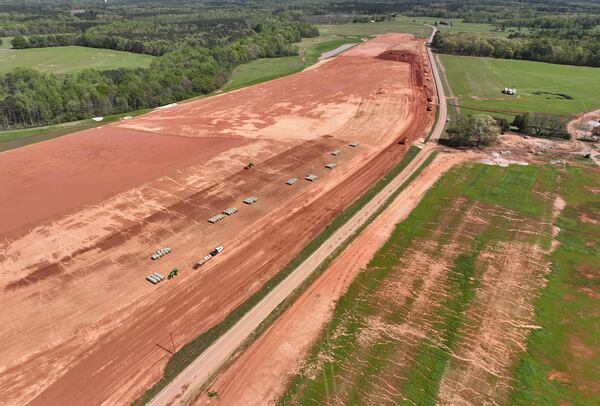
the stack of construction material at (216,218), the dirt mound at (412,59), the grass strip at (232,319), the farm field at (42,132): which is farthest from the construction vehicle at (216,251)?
the dirt mound at (412,59)

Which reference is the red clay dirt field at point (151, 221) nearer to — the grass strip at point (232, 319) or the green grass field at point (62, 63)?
the grass strip at point (232, 319)

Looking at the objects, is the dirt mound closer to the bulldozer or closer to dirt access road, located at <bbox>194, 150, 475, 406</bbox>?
dirt access road, located at <bbox>194, 150, 475, 406</bbox>

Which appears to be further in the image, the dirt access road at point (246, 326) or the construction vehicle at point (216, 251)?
the construction vehicle at point (216, 251)

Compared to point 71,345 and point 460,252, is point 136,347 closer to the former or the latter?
point 71,345

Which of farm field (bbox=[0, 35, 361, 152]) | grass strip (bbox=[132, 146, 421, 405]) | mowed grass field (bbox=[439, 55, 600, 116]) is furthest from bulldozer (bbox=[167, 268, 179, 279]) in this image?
mowed grass field (bbox=[439, 55, 600, 116])

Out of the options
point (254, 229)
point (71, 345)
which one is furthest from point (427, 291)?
point (71, 345)

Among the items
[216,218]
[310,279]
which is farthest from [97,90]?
[310,279]
